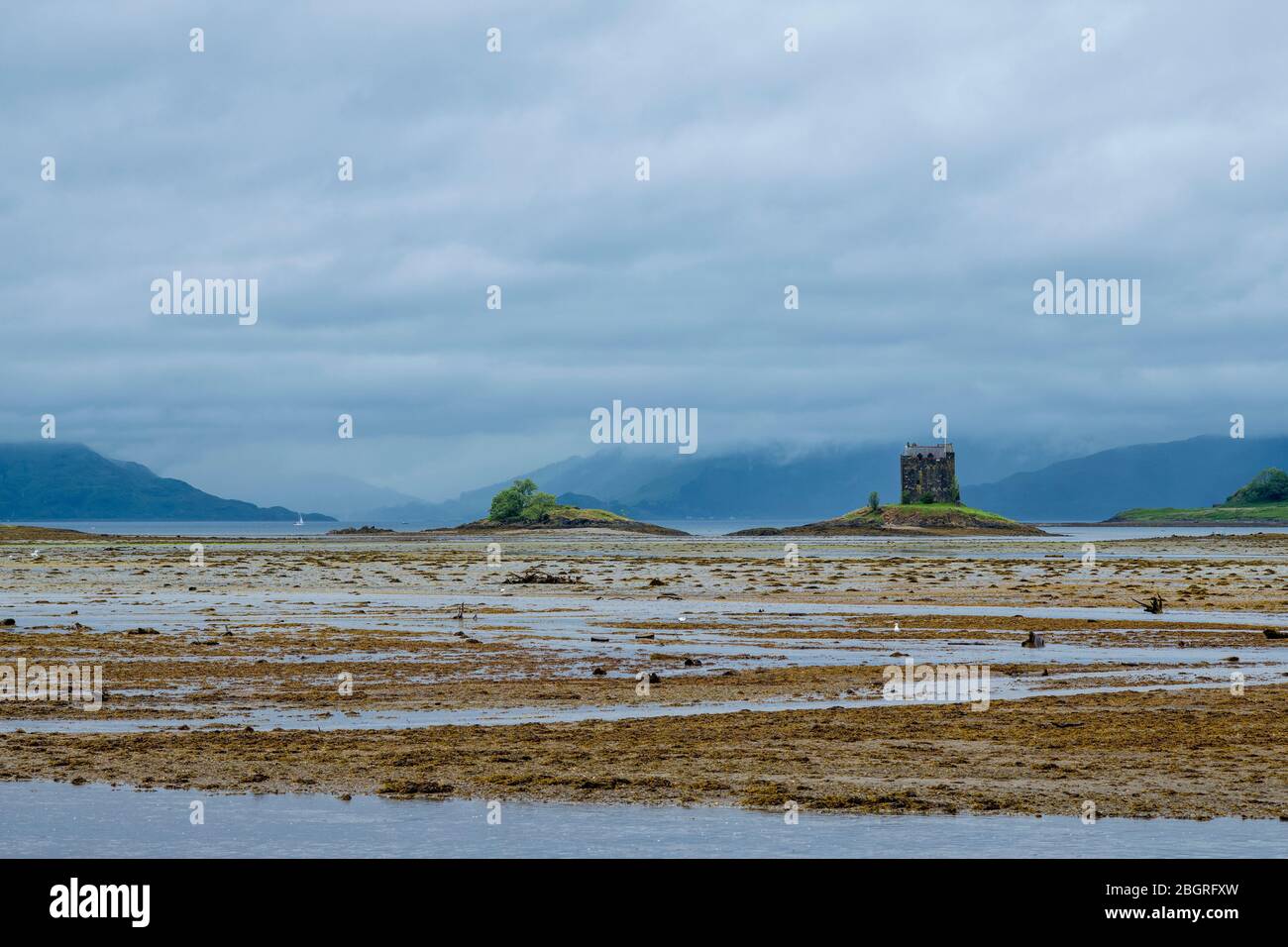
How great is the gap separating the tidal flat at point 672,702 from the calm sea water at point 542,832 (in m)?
0.55

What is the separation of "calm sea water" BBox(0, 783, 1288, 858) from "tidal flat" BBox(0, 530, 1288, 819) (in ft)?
1.79

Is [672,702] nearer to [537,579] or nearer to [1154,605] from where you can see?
[1154,605]

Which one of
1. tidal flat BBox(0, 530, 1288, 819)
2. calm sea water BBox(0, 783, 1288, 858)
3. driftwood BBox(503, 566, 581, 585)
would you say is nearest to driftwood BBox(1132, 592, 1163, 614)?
tidal flat BBox(0, 530, 1288, 819)

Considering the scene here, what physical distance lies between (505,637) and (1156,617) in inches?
786

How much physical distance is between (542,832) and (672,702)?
9088mm

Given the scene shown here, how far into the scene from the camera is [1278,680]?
79.0ft

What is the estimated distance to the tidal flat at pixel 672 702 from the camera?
15.1 metres

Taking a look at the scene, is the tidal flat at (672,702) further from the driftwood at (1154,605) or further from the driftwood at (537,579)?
the driftwood at (537,579)

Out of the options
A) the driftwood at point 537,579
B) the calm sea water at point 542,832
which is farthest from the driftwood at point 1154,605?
the calm sea water at point 542,832

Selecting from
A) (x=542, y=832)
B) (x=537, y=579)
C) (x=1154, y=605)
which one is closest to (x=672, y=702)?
(x=542, y=832)

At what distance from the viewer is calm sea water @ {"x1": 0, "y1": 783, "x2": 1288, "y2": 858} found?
39.3 feet

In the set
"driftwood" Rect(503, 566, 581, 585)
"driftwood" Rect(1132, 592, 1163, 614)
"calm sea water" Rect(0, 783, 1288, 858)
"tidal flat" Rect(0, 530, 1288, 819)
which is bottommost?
"calm sea water" Rect(0, 783, 1288, 858)

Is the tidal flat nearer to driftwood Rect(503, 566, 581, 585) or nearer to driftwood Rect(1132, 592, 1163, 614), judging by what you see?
driftwood Rect(1132, 592, 1163, 614)
